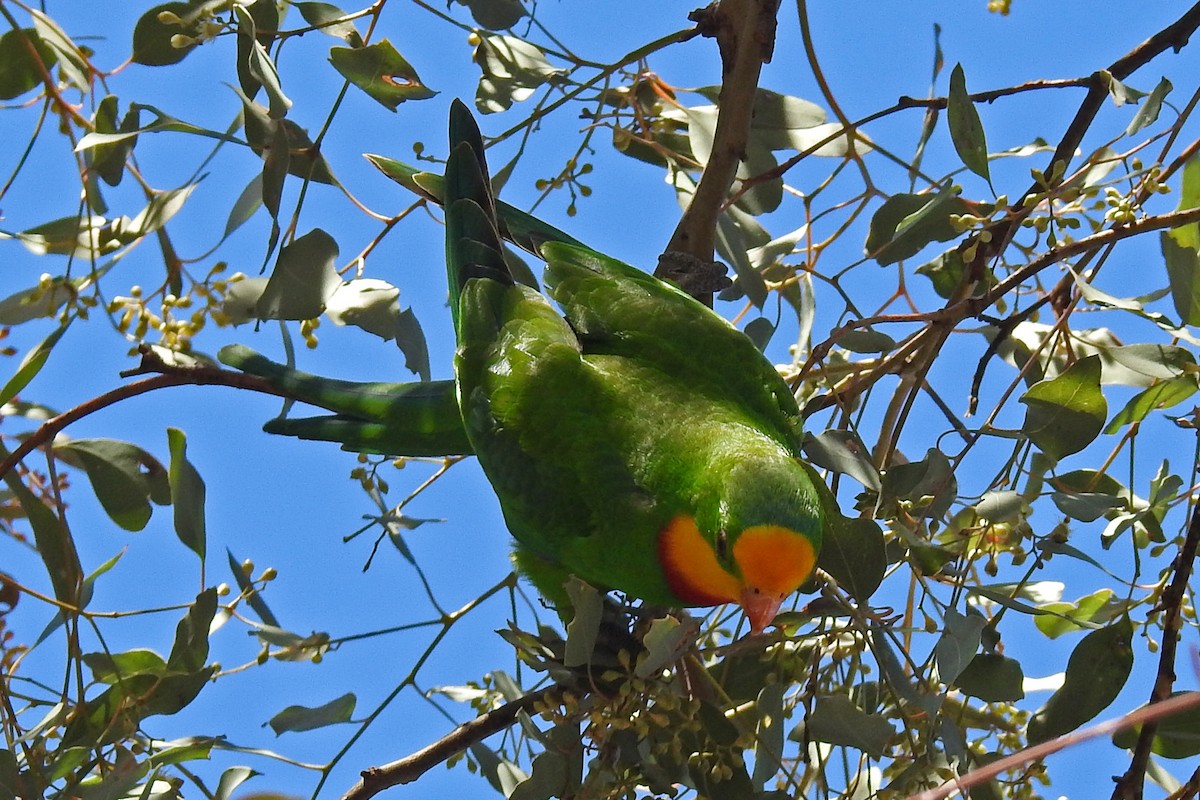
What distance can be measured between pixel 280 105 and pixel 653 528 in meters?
0.71

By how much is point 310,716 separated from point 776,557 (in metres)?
0.69

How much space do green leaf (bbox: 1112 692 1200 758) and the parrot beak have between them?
0.40 meters

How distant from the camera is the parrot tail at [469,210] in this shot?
1.65m

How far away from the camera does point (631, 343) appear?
5.52ft

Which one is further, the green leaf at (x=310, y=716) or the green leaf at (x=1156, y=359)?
the green leaf at (x=310, y=716)

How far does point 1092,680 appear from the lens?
4.08 feet

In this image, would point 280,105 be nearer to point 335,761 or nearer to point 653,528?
point 653,528

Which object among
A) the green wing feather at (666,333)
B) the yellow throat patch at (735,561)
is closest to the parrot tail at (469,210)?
the green wing feather at (666,333)

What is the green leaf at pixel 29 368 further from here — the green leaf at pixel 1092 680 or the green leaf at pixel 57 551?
the green leaf at pixel 1092 680

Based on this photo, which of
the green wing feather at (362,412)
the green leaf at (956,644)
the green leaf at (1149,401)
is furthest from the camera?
the green wing feather at (362,412)

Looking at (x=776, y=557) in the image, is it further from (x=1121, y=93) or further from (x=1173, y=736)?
(x=1121, y=93)

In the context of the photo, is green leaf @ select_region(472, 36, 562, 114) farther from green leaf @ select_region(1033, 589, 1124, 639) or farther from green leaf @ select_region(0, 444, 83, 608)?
green leaf @ select_region(1033, 589, 1124, 639)

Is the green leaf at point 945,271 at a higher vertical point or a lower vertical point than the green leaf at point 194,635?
higher

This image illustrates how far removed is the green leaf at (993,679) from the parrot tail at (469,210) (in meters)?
0.92
